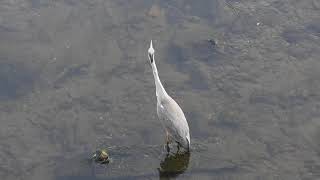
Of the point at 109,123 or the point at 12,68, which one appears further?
the point at 12,68

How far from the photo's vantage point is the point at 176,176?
9359 millimetres

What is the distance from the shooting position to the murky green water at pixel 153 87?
31.0 feet

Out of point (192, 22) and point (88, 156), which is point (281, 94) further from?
point (88, 156)

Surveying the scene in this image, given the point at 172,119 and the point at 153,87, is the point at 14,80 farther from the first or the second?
the point at 172,119

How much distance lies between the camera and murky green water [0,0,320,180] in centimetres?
945

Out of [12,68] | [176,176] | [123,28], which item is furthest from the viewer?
[123,28]

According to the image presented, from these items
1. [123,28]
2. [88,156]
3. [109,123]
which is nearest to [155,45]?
[123,28]

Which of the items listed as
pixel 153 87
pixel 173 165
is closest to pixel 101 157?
pixel 173 165

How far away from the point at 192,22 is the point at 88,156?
4.11 meters

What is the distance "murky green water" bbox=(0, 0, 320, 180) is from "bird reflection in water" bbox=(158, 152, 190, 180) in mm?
18

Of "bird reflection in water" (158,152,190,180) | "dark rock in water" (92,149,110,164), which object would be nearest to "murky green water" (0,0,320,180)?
"bird reflection in water" (158,152,190,180)

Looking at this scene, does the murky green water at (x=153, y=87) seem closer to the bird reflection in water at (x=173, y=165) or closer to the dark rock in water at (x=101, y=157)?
the bird reflection in water at (x=173, y=165)

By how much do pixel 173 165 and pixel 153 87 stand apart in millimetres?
1832

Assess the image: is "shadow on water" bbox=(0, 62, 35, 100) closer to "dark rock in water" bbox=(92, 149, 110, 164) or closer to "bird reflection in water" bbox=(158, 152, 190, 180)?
"dark rock in water" bbox=(92, 149, 110, 164)
